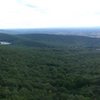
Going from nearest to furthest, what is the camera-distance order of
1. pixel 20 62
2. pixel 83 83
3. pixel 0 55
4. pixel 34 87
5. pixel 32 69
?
pixel 34 87
pixel 83 83
pixel 32 69
pixel 20 62
pixel 0 55

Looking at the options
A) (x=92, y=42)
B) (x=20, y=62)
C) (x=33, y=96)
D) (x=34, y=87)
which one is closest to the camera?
(x=33, y=96)

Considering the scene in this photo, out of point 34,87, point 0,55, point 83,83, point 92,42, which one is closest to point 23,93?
point 34,87

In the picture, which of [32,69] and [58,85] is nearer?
[58,85]

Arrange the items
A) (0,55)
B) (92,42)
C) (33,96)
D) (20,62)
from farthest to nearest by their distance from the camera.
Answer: (92,42) → (0,55) → (20,62) → (33,96)

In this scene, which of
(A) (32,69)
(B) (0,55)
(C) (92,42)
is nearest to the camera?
(A) (32,69)

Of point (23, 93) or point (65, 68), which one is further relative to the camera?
point (65, 68)

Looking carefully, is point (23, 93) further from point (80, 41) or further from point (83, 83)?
point (80, 41)

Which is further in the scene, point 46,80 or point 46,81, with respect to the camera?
point 46,80

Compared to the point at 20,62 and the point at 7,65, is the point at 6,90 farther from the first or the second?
the point at 20,62

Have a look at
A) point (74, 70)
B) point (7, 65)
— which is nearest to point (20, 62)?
point (7, 65)
